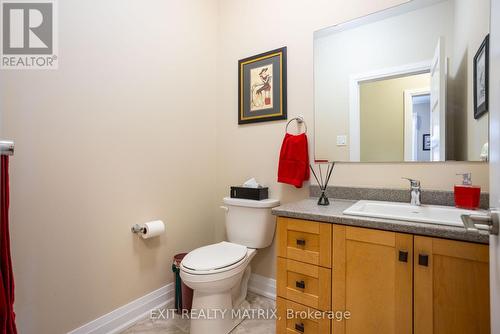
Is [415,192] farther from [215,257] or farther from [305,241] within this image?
[215,257]

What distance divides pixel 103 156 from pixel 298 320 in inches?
55.4

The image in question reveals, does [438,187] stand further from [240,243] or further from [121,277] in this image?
[121,277]

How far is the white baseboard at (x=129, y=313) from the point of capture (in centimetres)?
138

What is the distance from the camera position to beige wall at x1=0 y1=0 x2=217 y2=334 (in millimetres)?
1174

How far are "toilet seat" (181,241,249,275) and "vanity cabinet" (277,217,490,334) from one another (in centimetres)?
30

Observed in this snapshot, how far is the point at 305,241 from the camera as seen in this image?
1.20 meters

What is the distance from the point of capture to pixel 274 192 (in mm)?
1882

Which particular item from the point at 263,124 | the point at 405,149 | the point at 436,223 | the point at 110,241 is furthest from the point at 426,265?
the point at 110,241

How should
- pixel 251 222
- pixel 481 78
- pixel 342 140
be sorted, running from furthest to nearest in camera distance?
pixel 251 222, pixel 342 140, pixel 481 78

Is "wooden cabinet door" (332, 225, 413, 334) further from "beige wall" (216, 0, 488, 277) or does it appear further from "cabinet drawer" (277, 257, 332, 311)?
"beige wall" (216, 0, 488, 277)

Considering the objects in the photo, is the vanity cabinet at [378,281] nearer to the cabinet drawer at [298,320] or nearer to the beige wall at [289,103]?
the cabinet drawer at [298,320]

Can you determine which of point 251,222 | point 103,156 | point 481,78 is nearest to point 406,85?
point 481,78

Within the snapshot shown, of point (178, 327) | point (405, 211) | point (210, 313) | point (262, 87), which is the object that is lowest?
point (178, 327)

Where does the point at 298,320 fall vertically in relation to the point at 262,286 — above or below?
above
